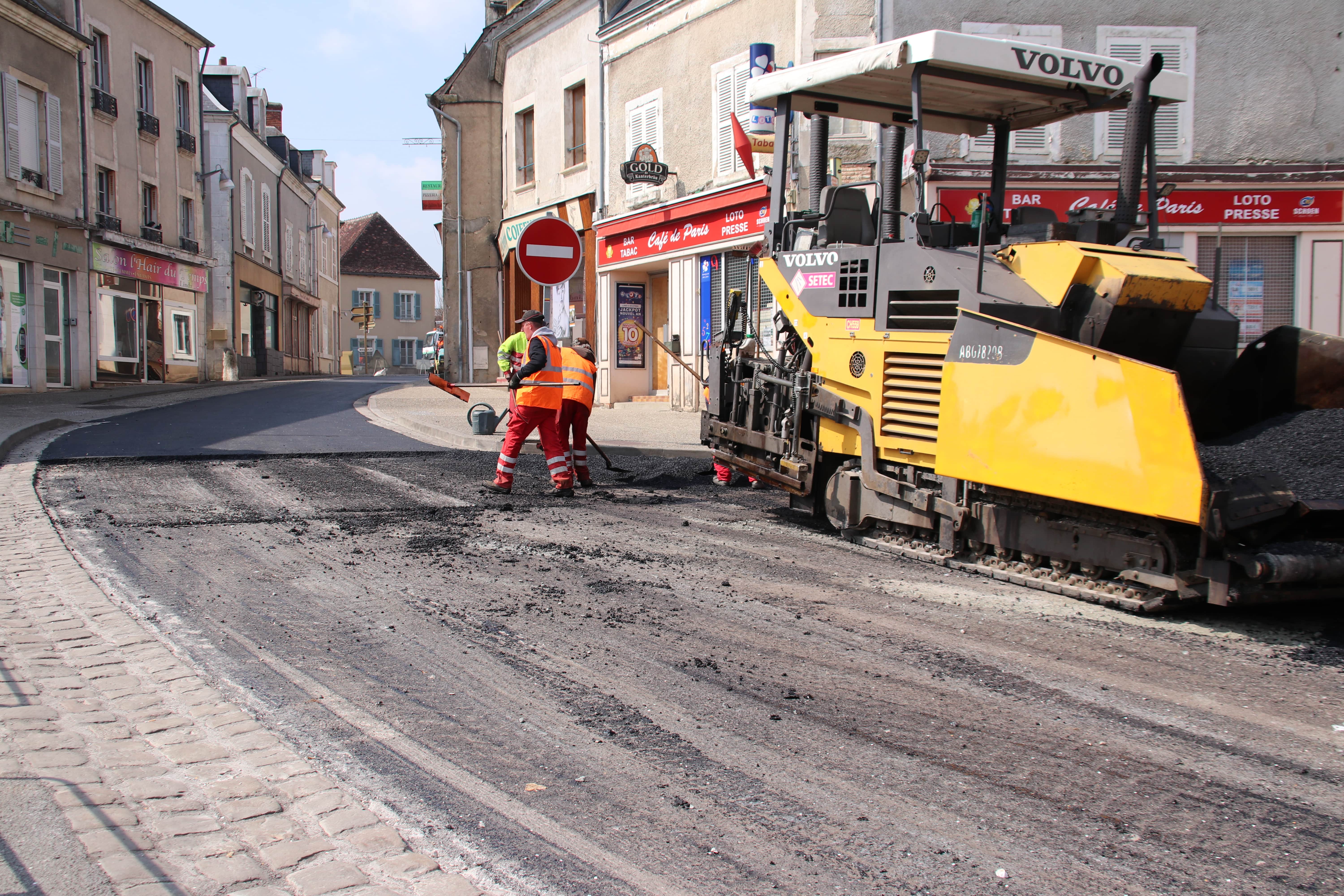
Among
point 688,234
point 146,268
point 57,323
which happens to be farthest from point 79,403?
point 688,234

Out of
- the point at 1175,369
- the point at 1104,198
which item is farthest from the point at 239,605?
the point at 1104,198

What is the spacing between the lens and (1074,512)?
5164 millimetres

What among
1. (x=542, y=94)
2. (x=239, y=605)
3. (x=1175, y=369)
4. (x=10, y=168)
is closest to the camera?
(x=239, y=605)

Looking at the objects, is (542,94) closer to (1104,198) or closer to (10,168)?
(10,168)

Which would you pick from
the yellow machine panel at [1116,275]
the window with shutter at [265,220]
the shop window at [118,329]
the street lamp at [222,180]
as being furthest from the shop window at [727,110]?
the window with shutter at [265,220]

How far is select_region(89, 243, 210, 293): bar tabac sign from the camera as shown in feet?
75.8

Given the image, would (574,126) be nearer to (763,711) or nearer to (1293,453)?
(1293,453)

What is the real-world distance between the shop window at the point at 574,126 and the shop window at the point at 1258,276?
1229cm

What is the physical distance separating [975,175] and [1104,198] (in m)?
1.94

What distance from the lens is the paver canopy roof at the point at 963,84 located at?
6004 mm

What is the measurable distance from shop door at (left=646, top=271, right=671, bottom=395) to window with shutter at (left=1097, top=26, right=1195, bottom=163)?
8.34 m

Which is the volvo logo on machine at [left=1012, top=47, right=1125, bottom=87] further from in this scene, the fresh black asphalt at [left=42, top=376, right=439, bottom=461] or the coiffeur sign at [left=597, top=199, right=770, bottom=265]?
the coiffeur sign at [left=597, top=199, right=770, bottom=265]

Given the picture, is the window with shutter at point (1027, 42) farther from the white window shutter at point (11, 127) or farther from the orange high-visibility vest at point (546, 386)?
the white window shutter at point (11, 127)

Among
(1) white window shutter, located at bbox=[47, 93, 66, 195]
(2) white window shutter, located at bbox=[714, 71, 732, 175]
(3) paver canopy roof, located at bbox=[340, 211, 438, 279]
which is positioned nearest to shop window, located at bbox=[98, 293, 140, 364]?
(1) white window shutter, located at bbox=[47, 93, 66, 195]
